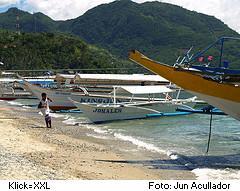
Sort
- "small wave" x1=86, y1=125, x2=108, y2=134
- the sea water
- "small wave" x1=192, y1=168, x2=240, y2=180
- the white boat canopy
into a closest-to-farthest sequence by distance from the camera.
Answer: "small wave" x1=192, y1=168, x2=240, y2=180 → the sea water → "small wave" x1=86, y1=125, x2=108, y2=134 → the white boat canopy

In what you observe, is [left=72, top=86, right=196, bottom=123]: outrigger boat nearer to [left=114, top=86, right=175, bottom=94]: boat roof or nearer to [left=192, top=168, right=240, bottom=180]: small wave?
[left=114, top=86, right=175, bottom=94]: boat roof

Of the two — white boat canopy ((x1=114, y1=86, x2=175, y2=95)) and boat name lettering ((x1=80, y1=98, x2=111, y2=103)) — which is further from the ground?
white boat canopy ((x1=114, y1=86, x2=175, y2=95))

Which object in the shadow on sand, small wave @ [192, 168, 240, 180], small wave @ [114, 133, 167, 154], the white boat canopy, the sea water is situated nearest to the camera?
small wave @ [192, 168, 240, 180]

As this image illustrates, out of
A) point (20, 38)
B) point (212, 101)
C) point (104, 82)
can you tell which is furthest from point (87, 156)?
point (20, 38)

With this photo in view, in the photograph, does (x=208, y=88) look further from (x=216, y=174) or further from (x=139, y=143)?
(x=139, y=143)

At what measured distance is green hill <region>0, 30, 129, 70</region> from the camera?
9794cm

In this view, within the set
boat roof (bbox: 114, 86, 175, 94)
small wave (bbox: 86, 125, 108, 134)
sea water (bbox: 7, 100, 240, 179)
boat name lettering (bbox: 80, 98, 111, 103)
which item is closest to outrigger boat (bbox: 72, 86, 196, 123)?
boat roof (bbox: 114, 86, 175, 94)

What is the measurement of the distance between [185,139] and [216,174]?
Answer: 24.7ft

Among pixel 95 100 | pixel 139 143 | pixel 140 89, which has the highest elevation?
pixel 140 89

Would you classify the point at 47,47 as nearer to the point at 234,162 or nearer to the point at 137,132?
the point at 137,132

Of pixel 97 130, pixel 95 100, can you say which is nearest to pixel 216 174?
pixel 97 130

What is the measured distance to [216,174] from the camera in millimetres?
11273

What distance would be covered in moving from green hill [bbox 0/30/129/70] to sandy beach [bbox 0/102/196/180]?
81831mm

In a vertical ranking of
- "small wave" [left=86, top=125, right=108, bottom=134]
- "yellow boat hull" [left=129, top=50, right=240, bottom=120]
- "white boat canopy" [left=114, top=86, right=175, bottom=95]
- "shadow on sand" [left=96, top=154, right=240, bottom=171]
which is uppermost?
"yellow boat hull" [left=129, top=50, right=240, bottom=120]
